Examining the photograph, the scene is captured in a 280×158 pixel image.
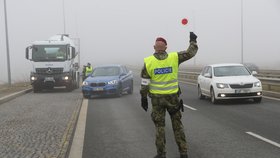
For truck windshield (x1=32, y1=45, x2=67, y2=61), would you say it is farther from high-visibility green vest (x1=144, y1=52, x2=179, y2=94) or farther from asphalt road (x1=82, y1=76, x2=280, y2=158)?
high-visibility green vest (x1=144, y1=52, x2=179, y2=94)

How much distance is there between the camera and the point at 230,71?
56.9 ft

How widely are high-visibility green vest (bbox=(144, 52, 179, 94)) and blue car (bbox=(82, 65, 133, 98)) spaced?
13.9 meters

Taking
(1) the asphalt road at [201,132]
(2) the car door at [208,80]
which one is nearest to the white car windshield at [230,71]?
(2) the car door at [208,80]

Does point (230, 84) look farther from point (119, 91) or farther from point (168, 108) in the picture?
point (168, 108)

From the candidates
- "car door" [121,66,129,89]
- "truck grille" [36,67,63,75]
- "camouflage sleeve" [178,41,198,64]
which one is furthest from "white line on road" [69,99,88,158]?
"truck grille" [36,67,63,75]

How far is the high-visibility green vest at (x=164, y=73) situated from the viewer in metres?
6.96

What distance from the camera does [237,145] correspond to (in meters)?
8.34

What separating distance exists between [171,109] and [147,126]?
4409 millimetres

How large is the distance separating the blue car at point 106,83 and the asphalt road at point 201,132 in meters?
5.21

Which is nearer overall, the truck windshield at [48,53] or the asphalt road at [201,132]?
the asphalt road at [201,132]

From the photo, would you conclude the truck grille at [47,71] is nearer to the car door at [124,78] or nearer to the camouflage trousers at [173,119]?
the car door at [124,78]

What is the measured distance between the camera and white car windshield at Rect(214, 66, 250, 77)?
1712cm

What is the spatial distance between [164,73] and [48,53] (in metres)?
20.4

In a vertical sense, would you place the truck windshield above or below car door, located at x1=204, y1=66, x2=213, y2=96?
above
